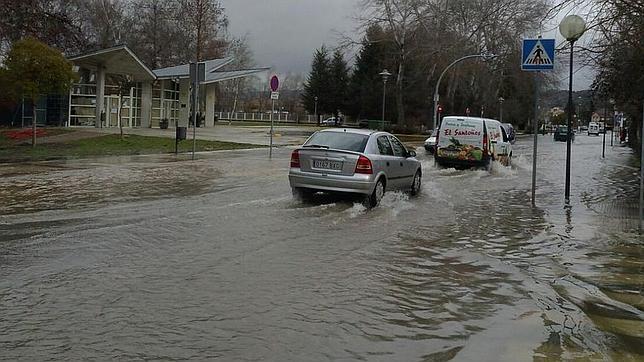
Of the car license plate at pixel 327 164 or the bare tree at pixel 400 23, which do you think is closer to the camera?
the car license plate at pixel 327 164

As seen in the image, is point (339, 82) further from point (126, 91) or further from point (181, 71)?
point (126, 91)

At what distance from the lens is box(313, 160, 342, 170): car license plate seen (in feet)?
41.8

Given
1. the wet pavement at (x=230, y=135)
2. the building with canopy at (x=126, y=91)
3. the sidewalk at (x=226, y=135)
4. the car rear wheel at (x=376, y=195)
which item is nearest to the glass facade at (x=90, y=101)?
the building with canopy at (x=126, y=91)

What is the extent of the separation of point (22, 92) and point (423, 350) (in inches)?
992

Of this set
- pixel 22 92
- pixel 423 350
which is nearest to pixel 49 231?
pixel 423 350

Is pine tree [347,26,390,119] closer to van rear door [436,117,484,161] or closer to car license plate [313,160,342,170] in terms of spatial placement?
van rear door [436,117,484,161]

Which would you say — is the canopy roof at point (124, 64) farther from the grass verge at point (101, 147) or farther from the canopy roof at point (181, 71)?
the grass verge at point (101, 147)

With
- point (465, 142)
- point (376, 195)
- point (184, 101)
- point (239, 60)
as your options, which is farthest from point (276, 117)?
point (376, 195)

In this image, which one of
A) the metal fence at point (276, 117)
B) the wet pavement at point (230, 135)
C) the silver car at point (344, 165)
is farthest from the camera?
the metal fence at point (276, 117)

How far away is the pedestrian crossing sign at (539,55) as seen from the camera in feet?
44.5

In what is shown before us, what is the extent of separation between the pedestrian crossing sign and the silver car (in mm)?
3302

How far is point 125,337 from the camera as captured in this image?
521 cm

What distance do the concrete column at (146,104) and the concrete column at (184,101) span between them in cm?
236

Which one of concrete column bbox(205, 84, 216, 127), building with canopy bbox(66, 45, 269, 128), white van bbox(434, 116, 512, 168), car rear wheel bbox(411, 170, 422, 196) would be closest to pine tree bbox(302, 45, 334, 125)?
concrete column bbox(205, 84, 216, 127)
